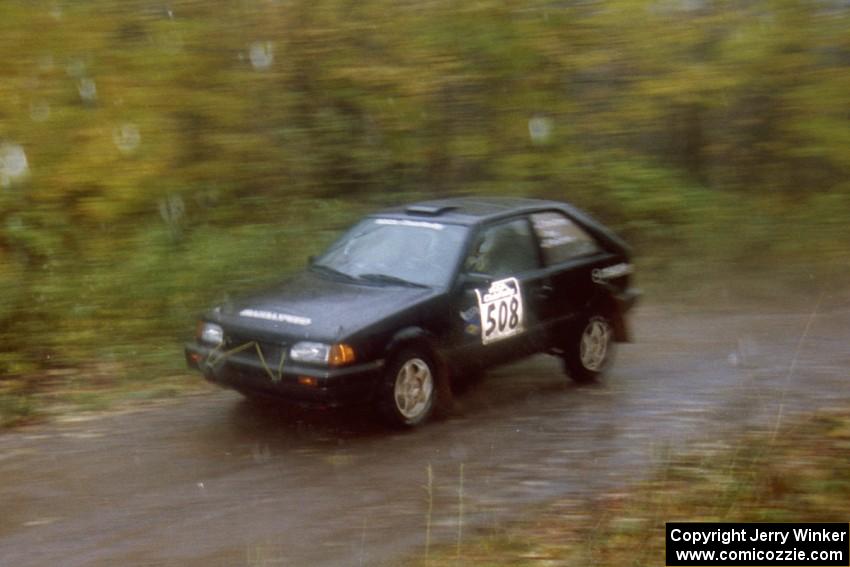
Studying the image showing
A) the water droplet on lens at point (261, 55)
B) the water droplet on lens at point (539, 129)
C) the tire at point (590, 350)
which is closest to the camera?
the tire at point (590, 350)

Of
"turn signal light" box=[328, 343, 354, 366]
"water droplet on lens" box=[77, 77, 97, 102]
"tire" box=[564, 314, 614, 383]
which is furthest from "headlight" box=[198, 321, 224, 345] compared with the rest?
"water droplet on lens" box=[77, 77, 97, 102]

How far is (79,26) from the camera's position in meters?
10.5

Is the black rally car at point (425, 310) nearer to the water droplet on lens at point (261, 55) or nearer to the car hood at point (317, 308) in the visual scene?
the car hood at point (317, 308)

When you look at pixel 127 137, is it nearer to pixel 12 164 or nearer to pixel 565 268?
pixel 12 164

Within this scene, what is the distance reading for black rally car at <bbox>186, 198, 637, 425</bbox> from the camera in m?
7.25

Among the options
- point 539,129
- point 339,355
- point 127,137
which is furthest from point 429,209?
point 539,129

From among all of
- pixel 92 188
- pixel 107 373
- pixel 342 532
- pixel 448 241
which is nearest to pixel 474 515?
pixel 342 532

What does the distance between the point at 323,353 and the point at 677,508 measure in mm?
2664

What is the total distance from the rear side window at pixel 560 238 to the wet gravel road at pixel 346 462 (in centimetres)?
120

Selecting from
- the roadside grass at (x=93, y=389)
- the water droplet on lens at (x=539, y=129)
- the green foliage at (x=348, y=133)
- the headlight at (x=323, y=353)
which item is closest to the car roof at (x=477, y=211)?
the headlight at (x=323, y=353)

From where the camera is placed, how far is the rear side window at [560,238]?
29.1 ft

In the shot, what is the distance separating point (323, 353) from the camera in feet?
23.3

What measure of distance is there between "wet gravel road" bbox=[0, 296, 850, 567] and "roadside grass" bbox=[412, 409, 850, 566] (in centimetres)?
30

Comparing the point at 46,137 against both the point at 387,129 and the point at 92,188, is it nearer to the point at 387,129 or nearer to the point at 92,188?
the point at 92,188
